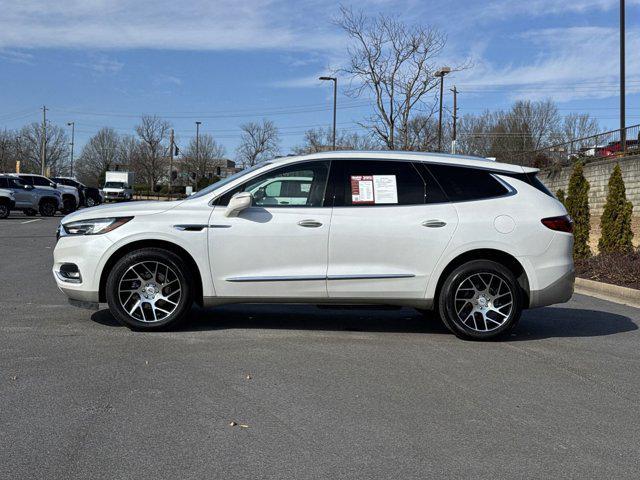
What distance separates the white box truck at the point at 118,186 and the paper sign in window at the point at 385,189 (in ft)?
176

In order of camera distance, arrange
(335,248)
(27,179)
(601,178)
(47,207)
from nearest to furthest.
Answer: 1. (335,248)
2. (601,178)
3. (47,207)
4. (27,179)

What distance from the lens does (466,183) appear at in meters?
6.80

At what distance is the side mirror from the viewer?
6445 mm

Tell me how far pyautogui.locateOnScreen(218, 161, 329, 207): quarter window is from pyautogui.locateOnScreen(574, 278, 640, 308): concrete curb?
17.6ft

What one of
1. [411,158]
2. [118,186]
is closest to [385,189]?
[411,158]

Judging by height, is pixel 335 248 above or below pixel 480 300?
above

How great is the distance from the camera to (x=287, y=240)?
21.5 ft

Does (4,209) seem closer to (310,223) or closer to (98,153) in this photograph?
(310,223)

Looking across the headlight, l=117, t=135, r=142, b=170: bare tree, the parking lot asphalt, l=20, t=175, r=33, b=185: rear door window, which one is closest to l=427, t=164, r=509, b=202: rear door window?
the parking lot asphalt

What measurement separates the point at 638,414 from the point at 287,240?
3.32 metres

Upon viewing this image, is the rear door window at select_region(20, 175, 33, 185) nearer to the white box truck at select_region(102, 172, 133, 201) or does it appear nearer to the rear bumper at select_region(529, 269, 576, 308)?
the white box truck at select_region(102, 172, 133, 201)

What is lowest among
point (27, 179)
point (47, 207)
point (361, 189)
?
point (47, 207)

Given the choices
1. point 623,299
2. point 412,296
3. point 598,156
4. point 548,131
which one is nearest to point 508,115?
point 548,131

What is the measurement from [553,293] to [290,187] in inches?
109
